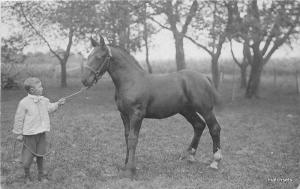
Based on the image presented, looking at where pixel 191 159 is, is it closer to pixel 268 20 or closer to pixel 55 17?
pixel 268 20

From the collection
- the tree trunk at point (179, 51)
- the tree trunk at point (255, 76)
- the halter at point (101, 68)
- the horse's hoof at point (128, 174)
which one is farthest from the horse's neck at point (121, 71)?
the tree trunk at point (255, 76)

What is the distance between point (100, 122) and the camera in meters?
12.1

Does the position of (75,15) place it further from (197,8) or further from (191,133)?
(191,133)

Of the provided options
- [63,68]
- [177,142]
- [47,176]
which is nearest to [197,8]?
[177,142]

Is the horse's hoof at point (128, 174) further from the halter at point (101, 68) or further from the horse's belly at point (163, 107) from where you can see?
the halter at point (101, 68)

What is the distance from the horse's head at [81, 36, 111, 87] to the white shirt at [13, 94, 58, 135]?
2.60ft

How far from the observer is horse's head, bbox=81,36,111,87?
5.88 m

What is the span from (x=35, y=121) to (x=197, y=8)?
12024 millimetres

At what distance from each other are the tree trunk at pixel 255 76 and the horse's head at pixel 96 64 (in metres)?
14.5

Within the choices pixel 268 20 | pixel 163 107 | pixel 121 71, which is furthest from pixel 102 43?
pixel 268 20

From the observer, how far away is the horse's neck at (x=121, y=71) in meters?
6.16

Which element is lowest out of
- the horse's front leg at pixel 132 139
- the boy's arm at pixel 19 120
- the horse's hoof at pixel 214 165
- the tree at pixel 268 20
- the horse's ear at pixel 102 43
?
the horse's hoof at pixel 214 165

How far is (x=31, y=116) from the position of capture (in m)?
5.54

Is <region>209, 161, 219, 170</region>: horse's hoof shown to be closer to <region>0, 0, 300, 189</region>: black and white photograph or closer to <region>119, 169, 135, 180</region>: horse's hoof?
<region>0, 0, 300, 189</region>: black and white photograph
